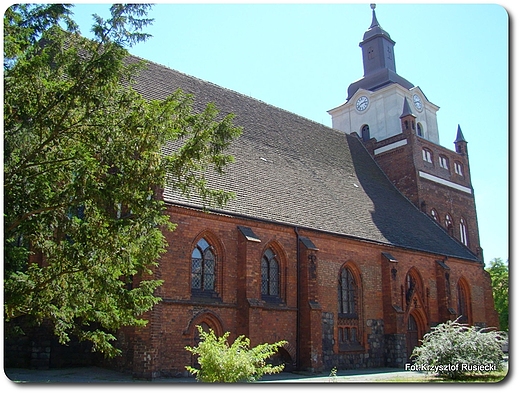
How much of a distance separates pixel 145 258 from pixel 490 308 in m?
22.3

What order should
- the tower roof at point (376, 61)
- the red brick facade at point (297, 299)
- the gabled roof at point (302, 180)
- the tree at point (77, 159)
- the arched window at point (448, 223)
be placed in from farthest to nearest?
the tower roof at point (376, 61), the arched window at point (448, 223), the gabled roof at point (302, 180), the red brick facade at point (297, 299), the tree at point (77, 159)

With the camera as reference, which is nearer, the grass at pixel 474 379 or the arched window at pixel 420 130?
the grass at pixel 474 379

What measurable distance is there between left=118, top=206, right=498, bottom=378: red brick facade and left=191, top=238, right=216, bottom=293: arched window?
0.16 metres

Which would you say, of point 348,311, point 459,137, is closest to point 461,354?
point 348,311

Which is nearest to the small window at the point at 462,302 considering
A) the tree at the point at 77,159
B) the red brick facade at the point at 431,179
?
the red brick facade at the point at 431,179

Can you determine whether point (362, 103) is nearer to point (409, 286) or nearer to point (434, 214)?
point (434, 214)

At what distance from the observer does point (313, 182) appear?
22156 millimetres

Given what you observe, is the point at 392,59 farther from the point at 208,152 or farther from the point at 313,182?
the point at 208,152

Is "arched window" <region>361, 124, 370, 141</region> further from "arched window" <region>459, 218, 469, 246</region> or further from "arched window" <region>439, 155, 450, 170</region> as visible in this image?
"arched window" <region>459, 218, 469, 246</region>

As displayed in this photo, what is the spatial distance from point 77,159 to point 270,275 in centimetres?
1042

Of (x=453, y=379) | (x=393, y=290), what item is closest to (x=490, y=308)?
(x=393, y=290)

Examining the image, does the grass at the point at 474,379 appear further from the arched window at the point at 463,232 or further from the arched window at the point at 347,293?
the arched window at the point at 463,232

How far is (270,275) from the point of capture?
1777cm

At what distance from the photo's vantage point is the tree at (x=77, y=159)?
8.19 meters
